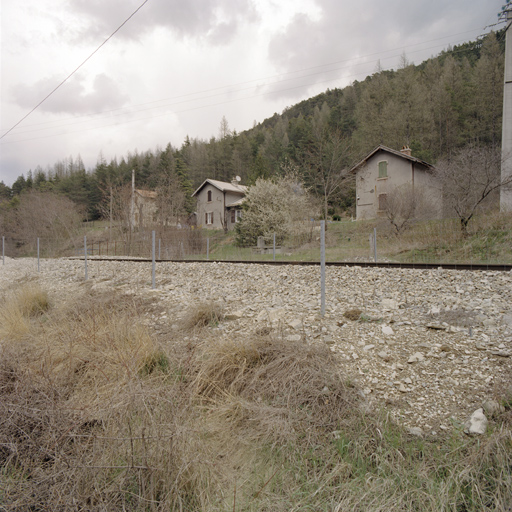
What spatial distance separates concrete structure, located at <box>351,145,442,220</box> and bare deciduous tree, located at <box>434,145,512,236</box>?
959cm

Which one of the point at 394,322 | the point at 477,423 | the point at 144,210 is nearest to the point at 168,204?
the point at 144,210

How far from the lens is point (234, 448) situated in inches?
105

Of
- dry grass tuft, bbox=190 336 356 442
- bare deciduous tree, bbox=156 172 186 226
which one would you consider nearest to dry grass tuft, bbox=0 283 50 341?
dry grass tuft, bbox=190 336 356 442

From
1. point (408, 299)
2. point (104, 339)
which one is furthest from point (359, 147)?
point (104, 339)

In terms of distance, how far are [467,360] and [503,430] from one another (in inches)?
41.3

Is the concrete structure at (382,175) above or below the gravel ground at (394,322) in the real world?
above

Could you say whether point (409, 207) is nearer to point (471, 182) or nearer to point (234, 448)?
point (471, 182)

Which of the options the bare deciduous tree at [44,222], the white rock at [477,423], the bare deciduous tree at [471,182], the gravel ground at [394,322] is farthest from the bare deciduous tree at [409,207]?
the bare deciduous tree at [44,222]

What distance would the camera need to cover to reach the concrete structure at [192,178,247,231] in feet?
139

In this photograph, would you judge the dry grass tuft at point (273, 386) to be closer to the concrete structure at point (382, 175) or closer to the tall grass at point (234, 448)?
the tall grass at point (234, 448)

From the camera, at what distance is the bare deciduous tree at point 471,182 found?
1546 centimetres

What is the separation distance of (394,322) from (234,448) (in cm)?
296

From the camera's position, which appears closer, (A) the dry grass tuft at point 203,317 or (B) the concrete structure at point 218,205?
(A) the dry grass tuft at point 203,317

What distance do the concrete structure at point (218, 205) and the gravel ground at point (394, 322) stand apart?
110 ft
